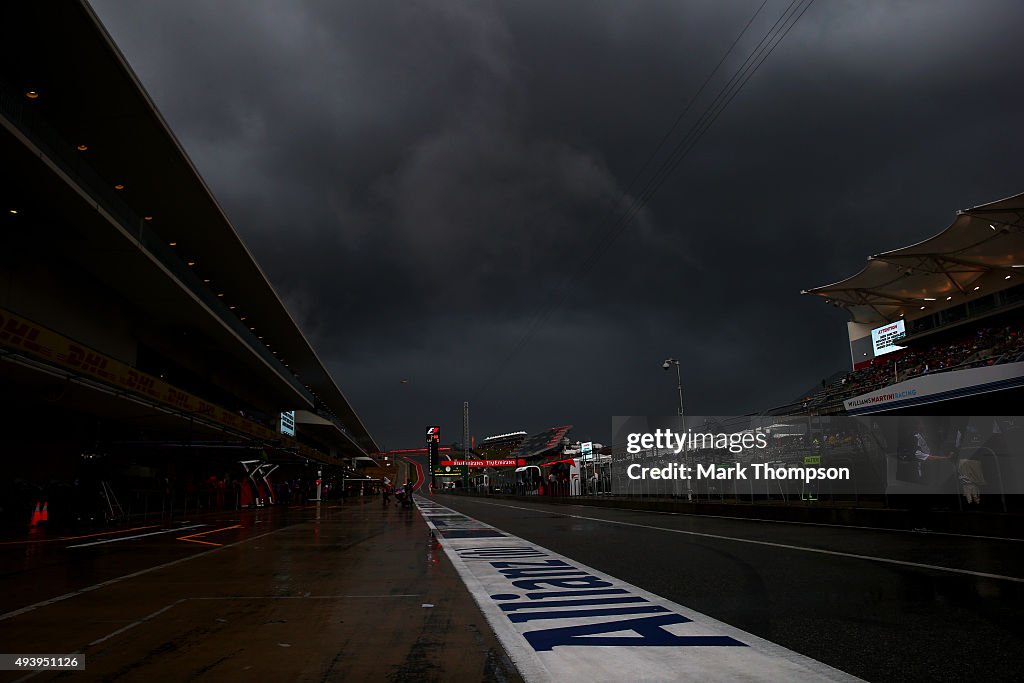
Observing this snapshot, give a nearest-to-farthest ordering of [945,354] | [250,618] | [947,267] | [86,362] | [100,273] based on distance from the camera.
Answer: [250,618] < [86,362] < [100,273] < [947,267] < [945,354]

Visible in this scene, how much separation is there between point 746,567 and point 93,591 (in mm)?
7440

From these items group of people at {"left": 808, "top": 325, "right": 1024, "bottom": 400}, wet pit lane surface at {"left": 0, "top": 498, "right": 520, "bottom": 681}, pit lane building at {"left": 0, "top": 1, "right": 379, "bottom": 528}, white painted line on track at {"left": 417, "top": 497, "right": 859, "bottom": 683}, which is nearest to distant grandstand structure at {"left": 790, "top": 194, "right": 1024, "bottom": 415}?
group of people at {"left": 808, "top": 325, "right": 1024, "bottom": 400}

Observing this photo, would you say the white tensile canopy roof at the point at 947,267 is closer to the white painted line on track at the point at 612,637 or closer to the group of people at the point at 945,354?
the group of people at the point at 945,354

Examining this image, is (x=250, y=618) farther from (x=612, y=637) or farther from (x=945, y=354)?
(x=945, y=354)

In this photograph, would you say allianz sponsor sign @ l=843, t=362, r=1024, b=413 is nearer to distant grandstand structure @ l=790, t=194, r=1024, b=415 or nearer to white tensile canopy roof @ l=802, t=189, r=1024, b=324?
distant grandstand structure @ l=790, t=194, r=1024, b=415

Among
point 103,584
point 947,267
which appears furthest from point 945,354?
point 103,584

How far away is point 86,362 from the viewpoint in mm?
16672

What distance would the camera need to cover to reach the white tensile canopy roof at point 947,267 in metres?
35.8

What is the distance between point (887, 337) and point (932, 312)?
587cm

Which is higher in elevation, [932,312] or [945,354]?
[932,312]

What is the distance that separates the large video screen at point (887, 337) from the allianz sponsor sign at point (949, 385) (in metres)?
50.0

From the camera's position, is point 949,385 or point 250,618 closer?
point 250,618

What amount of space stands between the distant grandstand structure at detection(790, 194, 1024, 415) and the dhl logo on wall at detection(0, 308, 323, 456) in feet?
63.8

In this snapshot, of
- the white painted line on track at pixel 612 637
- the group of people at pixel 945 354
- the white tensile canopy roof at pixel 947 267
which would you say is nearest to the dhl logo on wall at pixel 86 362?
the white painted line on track at pixel 612 637
